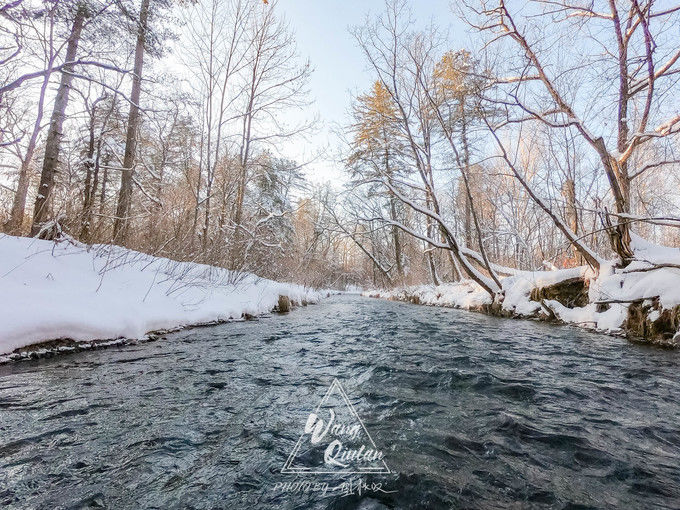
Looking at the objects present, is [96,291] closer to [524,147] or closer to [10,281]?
[10,281]

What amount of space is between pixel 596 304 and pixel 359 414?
6.31m

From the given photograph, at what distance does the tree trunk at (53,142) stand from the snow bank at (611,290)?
32.5 ft

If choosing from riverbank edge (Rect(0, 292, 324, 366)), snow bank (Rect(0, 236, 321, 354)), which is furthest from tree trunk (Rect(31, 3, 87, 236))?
riverbank edge (Rect(0, 292, 324, 366))

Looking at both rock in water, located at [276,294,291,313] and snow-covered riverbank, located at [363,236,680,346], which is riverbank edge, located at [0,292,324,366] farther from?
snow-covered riverbank, located at [363,236,680,346]

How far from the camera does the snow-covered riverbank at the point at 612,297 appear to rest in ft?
14.7

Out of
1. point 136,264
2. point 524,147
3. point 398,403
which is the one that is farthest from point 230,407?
point 524,147

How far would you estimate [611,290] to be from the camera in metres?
5.61

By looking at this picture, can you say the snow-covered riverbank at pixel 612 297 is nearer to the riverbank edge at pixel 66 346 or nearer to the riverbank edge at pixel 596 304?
the riverbank edge at pixel 596 304

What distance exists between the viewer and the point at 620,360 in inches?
136

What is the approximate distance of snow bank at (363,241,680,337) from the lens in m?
4.62

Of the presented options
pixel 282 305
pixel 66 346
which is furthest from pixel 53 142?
pixel 282 305

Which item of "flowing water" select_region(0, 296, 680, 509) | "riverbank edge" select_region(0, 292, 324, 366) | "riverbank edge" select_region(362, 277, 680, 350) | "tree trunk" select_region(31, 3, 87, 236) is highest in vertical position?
"tree trunk" select_region(31, 3, 87, 236)

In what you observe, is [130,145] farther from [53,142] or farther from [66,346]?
[66,346]

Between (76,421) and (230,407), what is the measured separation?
82 cm
